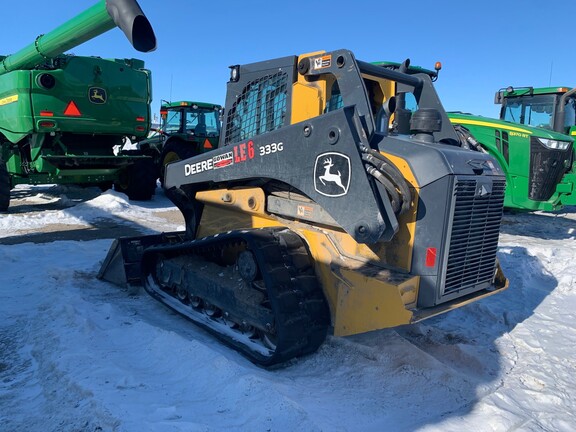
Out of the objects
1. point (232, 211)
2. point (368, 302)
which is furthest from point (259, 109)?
point (368, 302)

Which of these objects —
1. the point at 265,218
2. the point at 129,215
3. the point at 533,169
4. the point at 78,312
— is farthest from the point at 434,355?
the point at 129,215

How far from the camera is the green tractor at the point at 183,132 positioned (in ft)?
38.8

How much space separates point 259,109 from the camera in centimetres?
391

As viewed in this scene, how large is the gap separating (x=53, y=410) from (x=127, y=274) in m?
2.22

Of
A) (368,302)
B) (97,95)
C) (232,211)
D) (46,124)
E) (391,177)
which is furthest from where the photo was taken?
(97,95)

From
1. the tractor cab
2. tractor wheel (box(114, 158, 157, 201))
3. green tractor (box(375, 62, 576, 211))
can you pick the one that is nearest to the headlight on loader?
green tractor (box(375, 62, 576, 211))

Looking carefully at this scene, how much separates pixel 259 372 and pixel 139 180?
27.0 feet

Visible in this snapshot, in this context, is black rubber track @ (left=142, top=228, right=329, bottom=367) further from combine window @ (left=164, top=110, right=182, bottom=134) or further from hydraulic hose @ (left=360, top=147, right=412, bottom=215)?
combine window @ (left=164, top=110, right=182, bottom=134)

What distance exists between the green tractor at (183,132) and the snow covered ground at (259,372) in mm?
7048

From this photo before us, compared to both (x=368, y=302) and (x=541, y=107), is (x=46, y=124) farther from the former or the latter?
(x=541, y=107)

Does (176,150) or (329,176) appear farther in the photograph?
(176,150)

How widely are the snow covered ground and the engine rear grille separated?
67cm

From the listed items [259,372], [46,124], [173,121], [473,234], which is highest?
[173,121]

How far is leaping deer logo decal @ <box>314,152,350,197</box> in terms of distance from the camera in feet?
9.61
